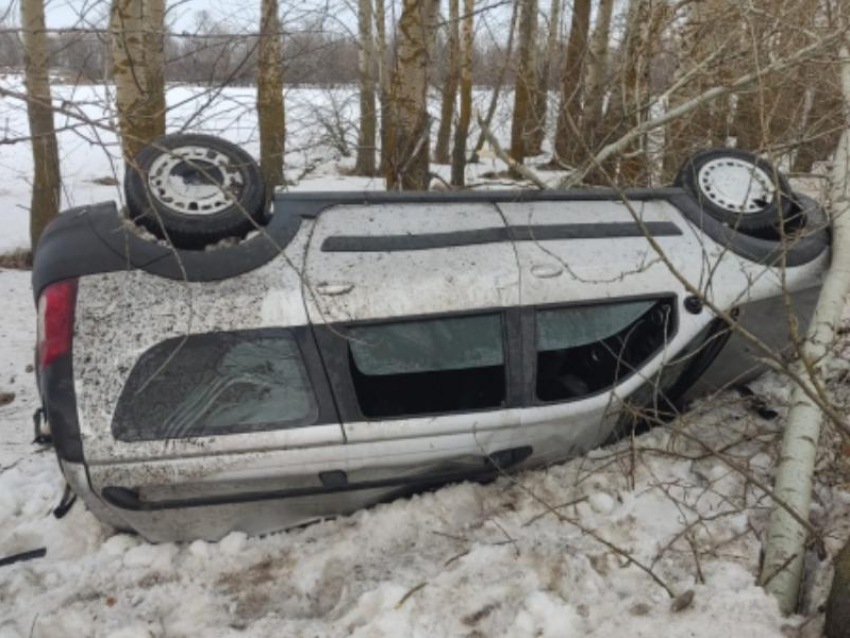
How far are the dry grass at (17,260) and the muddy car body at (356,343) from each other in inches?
284

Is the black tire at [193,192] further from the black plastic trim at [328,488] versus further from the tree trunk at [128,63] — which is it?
the tree trunk at [128,63]

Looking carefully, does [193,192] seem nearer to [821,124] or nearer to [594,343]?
[594,343]

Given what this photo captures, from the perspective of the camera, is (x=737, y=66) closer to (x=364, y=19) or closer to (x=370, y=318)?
(x=370, y=318)

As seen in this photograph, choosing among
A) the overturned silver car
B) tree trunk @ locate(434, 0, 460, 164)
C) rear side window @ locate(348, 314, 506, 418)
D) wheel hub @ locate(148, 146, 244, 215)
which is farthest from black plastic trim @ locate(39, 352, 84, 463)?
tree trunk @ locate(434, 0, 460, 164)

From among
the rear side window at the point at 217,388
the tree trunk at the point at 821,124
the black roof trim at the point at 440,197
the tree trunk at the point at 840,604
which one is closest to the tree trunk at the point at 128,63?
the black roof trim at the point at 440,197

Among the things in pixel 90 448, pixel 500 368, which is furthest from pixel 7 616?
pixel 500 368

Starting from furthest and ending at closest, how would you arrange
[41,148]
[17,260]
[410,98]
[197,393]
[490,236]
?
[17,260] → [41,148] → [410,98] → [490,236] → [197,393]

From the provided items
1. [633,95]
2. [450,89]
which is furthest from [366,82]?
[633,95]

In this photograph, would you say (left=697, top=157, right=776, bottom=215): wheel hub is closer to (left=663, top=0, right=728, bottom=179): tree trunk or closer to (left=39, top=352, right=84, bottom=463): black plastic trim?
(left=663, top=0, right=728, bottom=179): tree trunk

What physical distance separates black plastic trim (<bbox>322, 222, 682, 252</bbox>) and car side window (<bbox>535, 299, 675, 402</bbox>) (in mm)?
346

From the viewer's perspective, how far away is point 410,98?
6.11m

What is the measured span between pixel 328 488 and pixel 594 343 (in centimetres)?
137

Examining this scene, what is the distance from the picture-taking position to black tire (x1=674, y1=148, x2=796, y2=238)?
3568 millimetres

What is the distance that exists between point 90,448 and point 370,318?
1.21 m
